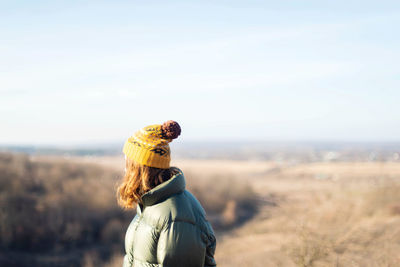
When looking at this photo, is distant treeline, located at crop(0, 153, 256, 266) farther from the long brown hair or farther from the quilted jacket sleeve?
the quilted jacket sleeve

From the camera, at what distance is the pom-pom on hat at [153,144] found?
2480mm

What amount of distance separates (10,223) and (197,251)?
14.2 metres

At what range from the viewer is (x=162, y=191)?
2.33 meters

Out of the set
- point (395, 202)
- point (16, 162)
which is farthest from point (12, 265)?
point (395, 202)

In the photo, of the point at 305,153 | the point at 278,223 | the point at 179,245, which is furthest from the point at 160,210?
the point at 305,153

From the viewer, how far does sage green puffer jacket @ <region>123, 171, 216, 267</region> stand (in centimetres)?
222

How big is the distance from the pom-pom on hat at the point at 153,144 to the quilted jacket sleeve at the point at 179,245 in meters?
0.46

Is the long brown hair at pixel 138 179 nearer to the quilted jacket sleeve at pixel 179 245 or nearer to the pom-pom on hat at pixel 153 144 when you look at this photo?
the pom-pom on hat at pixel 153 144

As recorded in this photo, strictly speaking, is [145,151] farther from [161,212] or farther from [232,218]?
[232,218]

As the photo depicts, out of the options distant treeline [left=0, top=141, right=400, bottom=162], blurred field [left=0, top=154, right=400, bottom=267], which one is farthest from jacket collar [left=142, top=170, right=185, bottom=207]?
distant treeline [left=0, top=141, right=400, bottom=162]

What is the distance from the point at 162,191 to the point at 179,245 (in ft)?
1.13

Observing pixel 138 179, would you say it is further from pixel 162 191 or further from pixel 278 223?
pixel 278 223

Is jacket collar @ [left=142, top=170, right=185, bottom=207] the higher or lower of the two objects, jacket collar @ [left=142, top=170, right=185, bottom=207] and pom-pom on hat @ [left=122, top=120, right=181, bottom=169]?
the lower

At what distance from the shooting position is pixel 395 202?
14.7 meters
